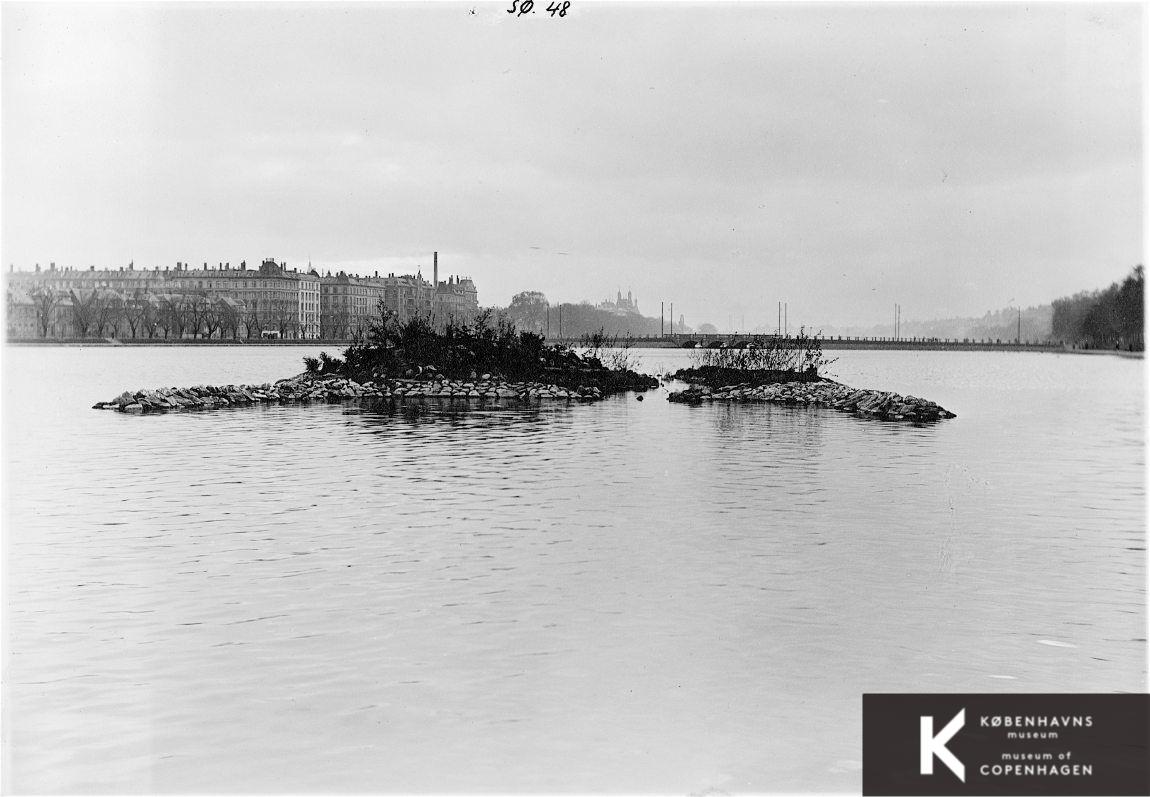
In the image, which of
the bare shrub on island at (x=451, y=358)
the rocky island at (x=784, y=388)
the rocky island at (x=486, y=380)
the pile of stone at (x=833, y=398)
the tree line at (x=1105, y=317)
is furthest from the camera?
the tree line at (x=1105, y=317)

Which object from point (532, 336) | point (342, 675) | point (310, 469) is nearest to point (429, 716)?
point (342, 675)

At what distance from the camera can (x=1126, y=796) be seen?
17.7 ft

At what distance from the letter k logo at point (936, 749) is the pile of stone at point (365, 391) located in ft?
95.3

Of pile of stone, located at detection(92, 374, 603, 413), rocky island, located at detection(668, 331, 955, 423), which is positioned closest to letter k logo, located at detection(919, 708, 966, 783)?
rocky island, located at detection(668, 331, 955, 423)

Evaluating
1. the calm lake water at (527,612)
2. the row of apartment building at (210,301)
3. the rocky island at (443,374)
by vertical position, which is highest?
the row of apartment building at (210,301)

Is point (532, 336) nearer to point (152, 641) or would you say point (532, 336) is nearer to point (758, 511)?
point (758, 511)

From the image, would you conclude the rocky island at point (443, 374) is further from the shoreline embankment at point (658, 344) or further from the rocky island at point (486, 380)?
the shoreline embankment at point (658, 344)

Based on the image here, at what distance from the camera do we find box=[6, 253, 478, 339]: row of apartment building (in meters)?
123

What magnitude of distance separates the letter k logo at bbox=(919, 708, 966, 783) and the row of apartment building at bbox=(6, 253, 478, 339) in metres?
104

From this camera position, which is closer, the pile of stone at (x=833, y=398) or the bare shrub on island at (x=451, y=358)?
the pile of stone at (x=833, y=398)

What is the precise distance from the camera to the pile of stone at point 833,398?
29.7 m

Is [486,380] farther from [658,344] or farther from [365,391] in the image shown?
[658,344]

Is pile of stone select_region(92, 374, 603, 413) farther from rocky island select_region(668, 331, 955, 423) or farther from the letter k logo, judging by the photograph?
the letter k logo

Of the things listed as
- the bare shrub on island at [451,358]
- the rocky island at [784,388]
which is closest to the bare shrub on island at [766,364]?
the rocky island at [784,388]
